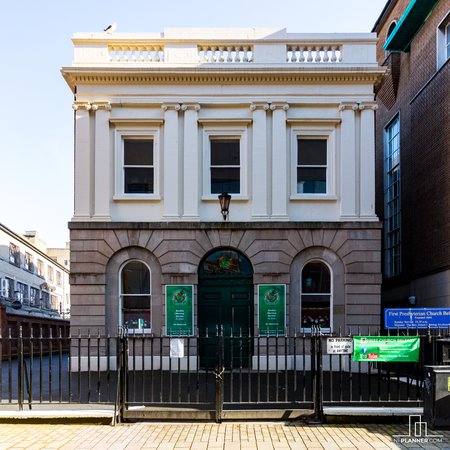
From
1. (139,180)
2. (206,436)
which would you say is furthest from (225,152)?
(206,436)

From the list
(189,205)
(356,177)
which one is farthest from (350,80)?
(189,205)

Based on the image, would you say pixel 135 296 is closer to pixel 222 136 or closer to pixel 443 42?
pixel 222 136

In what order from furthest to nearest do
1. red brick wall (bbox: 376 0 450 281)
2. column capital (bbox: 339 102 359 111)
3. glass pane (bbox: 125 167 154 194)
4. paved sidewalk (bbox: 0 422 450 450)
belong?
red brick wall (bbox: 376 0 450 281)
glass pane (bbox: 125 167 154 194)
column capital (bbox: 339 102 359 111)
paved sidewalk (bbox: 0 422 450 450)

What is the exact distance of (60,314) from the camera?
1796 inches

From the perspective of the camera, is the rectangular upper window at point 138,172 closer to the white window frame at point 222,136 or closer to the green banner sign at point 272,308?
the white window frame at point 222,136

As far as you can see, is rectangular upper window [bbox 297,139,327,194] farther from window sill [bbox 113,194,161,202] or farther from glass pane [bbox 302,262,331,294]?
window sill [bbox 113,194,161,202]

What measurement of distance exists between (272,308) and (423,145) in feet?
26.2

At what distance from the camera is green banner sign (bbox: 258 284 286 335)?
16.4 metres

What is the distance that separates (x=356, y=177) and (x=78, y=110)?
8625 millimetres

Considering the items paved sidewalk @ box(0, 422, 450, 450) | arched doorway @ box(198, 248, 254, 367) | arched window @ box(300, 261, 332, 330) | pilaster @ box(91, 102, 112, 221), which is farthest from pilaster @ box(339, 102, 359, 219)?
paved sidewalk @ box(0, 422, 450, 450)

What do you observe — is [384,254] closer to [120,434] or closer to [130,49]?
[130,49]

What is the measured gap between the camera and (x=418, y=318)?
1386 centimetres

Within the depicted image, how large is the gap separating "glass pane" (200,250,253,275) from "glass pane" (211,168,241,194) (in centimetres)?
191

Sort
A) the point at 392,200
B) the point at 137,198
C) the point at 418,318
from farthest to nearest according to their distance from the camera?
the point at 392,200
the point at 137,198
the point at 418,318
